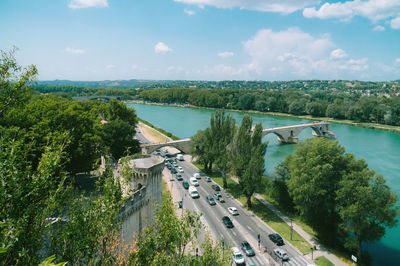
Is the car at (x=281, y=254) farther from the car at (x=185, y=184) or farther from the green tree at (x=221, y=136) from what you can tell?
the car at (x=185, y=184)

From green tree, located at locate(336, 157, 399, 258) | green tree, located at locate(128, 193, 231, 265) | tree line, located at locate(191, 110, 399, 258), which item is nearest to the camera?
green tree, located at locate(128, 193, 231, 265)

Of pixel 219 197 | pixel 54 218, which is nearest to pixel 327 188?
pixel 219 197

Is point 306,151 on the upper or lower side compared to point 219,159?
upper

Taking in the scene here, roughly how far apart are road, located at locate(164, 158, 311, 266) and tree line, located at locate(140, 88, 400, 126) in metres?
66.3

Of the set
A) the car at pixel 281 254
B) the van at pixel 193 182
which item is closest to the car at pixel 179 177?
the van at pixel 193 182

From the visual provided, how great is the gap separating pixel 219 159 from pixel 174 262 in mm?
21506

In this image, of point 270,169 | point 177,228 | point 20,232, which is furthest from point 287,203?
point 20,232

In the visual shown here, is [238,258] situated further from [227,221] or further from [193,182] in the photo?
[193,182]

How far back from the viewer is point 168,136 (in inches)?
2143

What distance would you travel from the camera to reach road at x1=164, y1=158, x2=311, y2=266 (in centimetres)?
1698

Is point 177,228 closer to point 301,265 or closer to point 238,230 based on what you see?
point 301,265

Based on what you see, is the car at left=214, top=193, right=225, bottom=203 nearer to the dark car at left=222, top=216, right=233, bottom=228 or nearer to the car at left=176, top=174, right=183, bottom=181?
the dark car at left=222, top=216, right=233, bottom=228

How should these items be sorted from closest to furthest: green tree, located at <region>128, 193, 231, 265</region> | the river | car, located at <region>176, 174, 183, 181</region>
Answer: green tree, located at <region>128, 193, 231, 265</region> → the river → car, located at <region>176, 174, 183, 181</region>

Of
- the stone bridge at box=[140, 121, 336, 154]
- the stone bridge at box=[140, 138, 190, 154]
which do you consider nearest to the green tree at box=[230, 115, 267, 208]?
the stone bridge at box=[140, 138, 190, 154]
